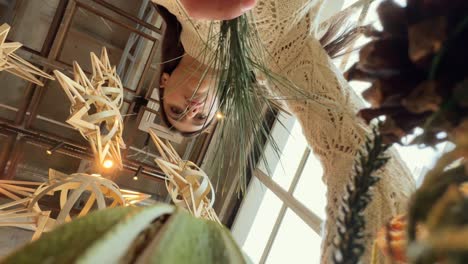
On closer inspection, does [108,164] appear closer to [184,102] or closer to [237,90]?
[184,102]

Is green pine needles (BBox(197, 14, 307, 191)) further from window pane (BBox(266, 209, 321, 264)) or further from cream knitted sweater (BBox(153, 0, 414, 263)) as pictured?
window pane (BBox(266, 209, 321, 264))

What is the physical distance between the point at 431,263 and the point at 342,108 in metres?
0.35

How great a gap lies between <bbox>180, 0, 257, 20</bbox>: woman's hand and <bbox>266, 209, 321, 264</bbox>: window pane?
119 centimetres

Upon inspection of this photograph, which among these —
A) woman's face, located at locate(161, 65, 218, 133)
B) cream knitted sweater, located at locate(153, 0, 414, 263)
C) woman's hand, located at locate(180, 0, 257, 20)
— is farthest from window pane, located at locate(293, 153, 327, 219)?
woman's hand, located at locate(180, 0, 257, 20)

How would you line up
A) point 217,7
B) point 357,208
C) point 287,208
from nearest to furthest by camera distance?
point 357,208, point 217,7, point 287,208

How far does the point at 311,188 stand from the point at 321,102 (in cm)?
117

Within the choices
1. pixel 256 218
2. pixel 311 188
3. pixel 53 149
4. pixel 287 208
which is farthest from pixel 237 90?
pixel 256 218

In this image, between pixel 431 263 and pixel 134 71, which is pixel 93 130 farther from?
pixel 134 71

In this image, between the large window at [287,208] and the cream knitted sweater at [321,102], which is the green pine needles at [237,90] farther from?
the large window at [287,208]

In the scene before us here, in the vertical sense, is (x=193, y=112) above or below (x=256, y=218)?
above

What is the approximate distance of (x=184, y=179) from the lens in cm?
60

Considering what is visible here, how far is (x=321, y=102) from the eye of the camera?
451 mm

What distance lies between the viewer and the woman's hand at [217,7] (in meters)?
0.29

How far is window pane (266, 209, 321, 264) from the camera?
4.68 ft
